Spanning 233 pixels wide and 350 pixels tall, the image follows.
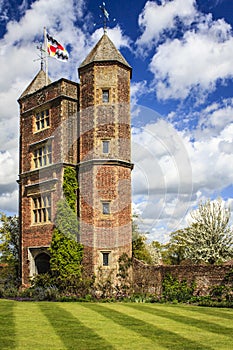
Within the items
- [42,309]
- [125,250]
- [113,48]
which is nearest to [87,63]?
[113,48]

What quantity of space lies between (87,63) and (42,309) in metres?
14.0

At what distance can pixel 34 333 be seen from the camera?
9.26 metres

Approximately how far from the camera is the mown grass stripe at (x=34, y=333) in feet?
26.6

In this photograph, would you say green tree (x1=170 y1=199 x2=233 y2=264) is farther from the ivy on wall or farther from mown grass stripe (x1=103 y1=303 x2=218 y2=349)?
mown grass stripe (x1=103 y1=303 x2=218 y2=349)

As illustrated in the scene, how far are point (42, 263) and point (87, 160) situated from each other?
23.5 ft

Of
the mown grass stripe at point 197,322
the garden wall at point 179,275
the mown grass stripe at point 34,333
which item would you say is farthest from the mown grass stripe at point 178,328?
the garden wall at point 179,275

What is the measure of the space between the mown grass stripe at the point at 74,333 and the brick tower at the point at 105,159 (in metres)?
8.49

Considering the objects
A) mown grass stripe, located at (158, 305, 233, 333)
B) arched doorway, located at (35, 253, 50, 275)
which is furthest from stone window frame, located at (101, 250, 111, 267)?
mown grass stripe, located at (158, 305, 233, 333)

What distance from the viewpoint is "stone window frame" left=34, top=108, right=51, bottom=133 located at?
2447 cm

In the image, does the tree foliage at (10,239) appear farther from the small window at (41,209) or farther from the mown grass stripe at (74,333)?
the mown grass stripe at (74,333)

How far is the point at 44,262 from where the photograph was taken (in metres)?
24.9

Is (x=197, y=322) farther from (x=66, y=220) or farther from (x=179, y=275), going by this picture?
(x=66, y=220)

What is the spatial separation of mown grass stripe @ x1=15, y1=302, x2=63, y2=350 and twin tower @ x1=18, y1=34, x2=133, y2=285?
29.0ft

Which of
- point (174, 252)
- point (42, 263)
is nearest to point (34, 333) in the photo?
point (42, 263)
